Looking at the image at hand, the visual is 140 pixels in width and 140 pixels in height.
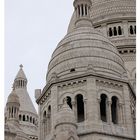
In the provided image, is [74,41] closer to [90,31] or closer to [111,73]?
[90,31]

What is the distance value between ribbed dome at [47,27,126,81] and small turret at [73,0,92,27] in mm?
1955

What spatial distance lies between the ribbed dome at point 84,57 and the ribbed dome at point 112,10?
9.75 metres

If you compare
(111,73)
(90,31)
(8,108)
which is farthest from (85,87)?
(8,108)

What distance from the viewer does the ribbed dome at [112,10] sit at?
32.1 meters

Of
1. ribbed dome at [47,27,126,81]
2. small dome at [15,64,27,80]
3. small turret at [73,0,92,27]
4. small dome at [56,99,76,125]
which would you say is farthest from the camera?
small dome at [15,64,27,80]

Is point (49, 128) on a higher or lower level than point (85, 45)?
lower

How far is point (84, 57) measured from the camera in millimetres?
21000

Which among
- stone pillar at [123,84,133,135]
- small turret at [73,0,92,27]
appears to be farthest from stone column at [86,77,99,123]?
small turret at [73,0,92,27]

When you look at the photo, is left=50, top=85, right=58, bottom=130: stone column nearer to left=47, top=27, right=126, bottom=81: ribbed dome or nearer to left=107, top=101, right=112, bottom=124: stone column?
left=47, top=27, right=126, bottom=81: ribbed dome

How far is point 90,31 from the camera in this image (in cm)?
2320

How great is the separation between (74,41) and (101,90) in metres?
4.42

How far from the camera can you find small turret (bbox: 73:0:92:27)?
2492 cm

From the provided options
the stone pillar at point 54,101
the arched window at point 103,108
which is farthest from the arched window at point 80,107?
the stone pillar at point 54,101

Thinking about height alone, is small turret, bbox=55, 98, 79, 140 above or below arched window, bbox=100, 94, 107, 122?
below
